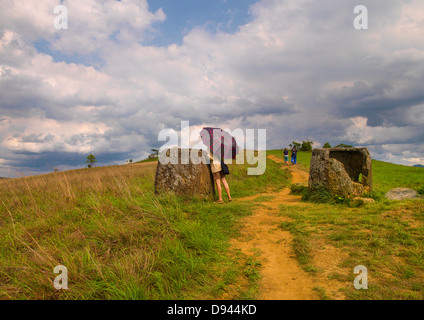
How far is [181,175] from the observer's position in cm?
766

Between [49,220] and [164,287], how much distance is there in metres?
4.78

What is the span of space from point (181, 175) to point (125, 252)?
370 centimetres

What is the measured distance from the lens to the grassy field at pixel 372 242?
10.0 feet

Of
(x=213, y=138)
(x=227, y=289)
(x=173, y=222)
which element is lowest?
(x=227, y=289)

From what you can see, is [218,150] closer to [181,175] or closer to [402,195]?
[181,175]

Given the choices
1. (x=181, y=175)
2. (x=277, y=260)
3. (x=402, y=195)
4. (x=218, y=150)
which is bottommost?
(x=277, y=260)

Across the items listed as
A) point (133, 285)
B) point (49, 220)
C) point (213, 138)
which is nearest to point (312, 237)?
point (133, 285)

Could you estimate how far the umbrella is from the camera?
8.20 metres

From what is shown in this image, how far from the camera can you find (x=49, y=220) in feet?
20.1

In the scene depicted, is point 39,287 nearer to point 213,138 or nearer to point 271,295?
point 271,295

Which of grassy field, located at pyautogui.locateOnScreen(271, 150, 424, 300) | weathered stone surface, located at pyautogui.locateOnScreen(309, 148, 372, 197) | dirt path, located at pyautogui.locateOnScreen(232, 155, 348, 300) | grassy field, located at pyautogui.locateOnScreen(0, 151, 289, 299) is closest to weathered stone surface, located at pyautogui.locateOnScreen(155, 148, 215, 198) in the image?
grassy field, located at pyautogui.locateOnScreen(0, 151, 289, 299)

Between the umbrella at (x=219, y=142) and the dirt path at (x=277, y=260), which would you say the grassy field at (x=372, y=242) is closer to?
the dirt path at (x=277, y=260)

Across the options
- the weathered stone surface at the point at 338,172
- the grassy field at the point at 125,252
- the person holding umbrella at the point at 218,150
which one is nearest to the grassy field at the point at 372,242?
the weathered stone surface at the point at 338,172

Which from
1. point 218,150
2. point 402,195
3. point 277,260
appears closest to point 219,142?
point 218,150
